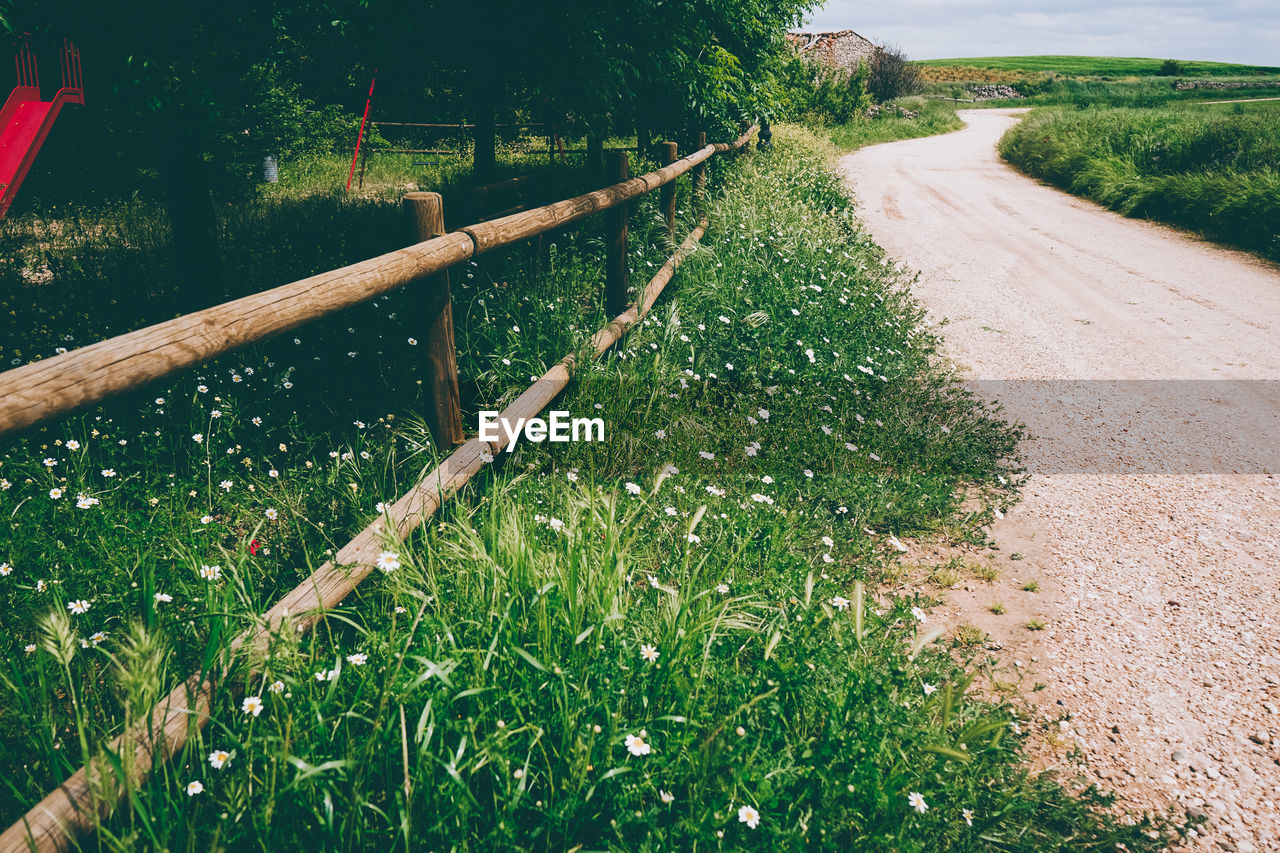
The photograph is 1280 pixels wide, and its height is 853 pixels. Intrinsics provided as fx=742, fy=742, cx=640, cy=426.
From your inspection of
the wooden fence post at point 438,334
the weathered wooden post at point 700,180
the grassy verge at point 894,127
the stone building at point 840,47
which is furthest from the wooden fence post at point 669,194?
the stone building at point 840,47

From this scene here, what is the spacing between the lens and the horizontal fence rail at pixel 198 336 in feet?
4.95

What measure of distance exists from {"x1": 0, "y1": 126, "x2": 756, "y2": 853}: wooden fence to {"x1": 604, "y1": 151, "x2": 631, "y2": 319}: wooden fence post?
861 mm

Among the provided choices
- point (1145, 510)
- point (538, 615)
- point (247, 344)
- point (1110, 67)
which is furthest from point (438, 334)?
point (1110, 67)

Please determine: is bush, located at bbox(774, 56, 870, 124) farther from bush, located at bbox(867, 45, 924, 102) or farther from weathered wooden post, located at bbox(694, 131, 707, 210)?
weathered wooden post, located at bbox(694, 131, 707, 210)

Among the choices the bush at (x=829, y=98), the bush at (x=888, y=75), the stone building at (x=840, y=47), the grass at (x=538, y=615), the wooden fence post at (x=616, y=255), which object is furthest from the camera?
the stone building at (x=840, y=47)

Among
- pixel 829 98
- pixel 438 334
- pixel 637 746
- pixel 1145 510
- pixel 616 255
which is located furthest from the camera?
pixel 829 98

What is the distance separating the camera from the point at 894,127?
30062 millimetres

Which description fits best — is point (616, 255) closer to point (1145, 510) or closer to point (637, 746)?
point (1145, 510)

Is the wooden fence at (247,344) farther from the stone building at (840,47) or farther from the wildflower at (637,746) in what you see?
the stone building at (840,47)

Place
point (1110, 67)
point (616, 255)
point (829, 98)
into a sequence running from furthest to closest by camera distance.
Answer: point (1110, 67) < point (829, 98) < point (616, 255)

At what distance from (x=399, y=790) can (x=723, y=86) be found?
30.8 feet

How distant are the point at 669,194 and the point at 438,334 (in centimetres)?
459

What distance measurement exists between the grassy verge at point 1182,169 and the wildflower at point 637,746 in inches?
445

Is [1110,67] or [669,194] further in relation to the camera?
[1110,67]
